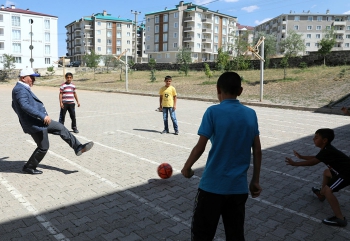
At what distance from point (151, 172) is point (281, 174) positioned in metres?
2.39

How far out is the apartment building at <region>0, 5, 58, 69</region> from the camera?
72812 mm

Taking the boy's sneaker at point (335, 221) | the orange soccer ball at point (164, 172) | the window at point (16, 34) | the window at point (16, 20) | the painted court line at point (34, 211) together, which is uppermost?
the window at point (16, 20)

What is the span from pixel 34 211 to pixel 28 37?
268 feet

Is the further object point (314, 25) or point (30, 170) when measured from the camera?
point (314, 25)

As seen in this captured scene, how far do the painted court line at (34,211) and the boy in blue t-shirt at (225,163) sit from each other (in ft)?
6.10

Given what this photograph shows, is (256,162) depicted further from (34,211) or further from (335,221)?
(34,211)

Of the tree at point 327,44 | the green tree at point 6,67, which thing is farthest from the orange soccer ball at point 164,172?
the green tree at point 6,67

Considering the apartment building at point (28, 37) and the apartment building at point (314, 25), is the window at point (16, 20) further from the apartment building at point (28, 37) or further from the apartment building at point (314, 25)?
the apartment building at point (314, 25)

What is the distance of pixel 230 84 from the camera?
2459mm

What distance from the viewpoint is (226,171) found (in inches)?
95.6

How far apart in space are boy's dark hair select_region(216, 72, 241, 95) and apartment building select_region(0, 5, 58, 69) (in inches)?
3006

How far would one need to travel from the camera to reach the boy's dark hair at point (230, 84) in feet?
8.07

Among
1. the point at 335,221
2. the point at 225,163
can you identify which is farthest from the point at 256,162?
the point at 335,221

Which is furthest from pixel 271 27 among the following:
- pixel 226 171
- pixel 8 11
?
pixel 226 171
